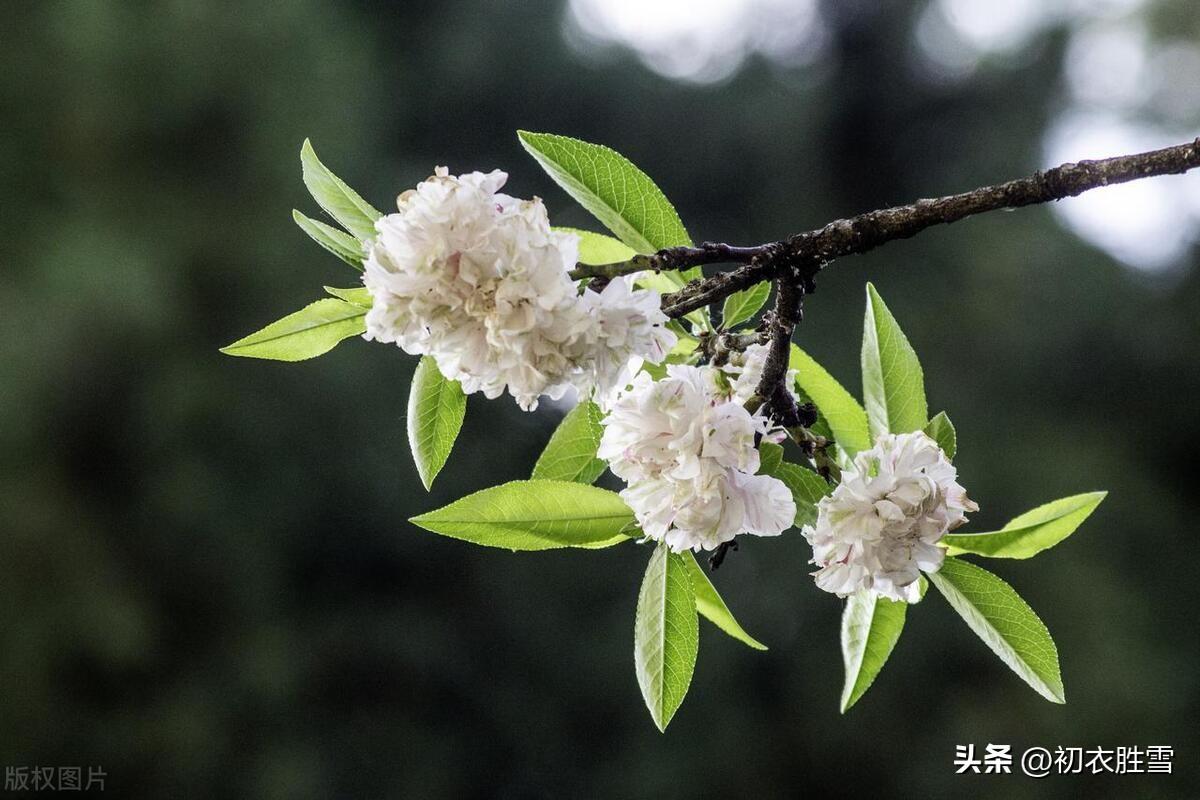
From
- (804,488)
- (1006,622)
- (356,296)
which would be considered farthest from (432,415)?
(1006,622)

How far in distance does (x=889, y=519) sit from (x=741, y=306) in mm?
184

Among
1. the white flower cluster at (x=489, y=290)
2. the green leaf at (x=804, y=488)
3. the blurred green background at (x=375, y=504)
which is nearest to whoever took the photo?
the white flower cluster at (x=489, y=290)

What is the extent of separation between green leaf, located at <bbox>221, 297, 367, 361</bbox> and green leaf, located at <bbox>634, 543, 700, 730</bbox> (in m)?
0.20

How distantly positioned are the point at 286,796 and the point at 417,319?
3.16 meters

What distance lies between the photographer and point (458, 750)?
11.3 feet

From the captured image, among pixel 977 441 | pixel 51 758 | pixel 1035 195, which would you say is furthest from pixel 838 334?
pixel 1035 195

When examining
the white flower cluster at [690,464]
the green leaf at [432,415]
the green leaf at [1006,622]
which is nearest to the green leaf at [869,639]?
the green leaf at [1006,622]

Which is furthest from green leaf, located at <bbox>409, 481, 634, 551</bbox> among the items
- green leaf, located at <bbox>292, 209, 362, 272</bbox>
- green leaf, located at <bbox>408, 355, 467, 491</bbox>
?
green leaf, located at <bbox>292, 209, 362, 272</bbox>

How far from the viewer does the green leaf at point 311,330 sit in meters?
0.52

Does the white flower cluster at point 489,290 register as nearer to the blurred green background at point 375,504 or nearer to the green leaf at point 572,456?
the green leaf at point 572,456

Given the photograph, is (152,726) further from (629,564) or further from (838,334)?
(838,334)

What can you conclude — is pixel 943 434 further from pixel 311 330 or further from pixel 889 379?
pixel 311 330

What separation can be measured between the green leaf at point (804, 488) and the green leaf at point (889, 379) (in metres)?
0.09

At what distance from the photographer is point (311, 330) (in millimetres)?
532
